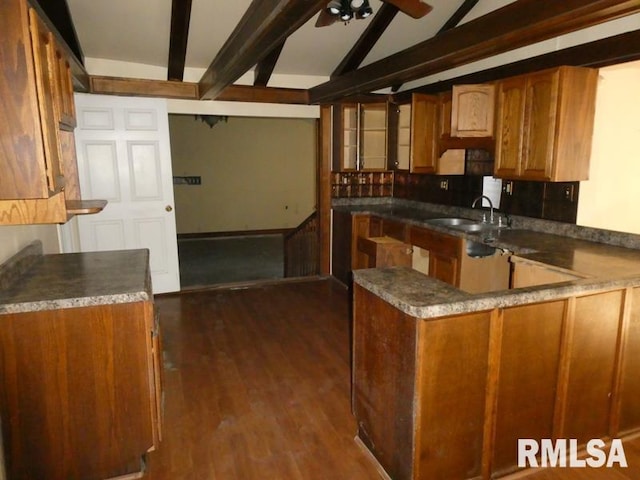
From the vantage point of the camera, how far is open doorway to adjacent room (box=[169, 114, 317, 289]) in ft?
28.7

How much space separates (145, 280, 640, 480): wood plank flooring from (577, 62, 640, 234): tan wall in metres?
1.51

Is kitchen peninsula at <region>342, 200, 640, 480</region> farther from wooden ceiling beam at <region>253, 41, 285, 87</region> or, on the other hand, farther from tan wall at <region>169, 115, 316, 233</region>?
tan wall at <region>169, 115, 316, 233</region>

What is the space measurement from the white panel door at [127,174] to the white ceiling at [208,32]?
0.52m

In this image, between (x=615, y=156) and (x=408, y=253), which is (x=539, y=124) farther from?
(x=408, y=253)

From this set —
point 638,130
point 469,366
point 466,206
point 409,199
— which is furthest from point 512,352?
point 409,199

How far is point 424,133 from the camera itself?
420cm

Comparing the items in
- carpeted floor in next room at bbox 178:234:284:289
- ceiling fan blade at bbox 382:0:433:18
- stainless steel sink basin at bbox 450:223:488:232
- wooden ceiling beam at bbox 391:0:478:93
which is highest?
wooden ceiling beam at bbox 391:0:478:93

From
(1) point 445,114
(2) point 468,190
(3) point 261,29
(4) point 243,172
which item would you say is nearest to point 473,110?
(1) point 445,114

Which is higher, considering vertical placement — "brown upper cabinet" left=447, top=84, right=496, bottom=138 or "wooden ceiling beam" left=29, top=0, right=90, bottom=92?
"wooden ceiling beam" left=29, top=0, right=90, bottom=92

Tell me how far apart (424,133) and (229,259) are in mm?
4596

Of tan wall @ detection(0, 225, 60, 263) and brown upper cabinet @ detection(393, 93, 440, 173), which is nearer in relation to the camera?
tan wall @ detection(0, 225, 60, 263)

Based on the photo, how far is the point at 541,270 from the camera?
2533 mm

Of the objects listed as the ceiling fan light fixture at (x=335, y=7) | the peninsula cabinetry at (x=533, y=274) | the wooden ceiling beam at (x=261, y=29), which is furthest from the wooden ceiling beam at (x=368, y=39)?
the peninsula cabinetry at (x=533, y=274)

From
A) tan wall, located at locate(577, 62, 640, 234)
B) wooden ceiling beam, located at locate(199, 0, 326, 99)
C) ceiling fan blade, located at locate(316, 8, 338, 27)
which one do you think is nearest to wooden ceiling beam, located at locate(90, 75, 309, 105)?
wooden ceiling beam, located at locate(199, 0, 326, 99)
